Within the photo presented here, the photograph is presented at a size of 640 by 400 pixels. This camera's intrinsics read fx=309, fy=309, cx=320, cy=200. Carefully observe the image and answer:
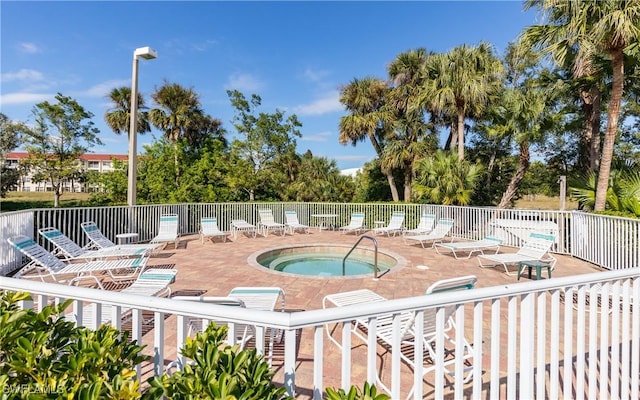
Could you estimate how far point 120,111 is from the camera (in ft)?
57.6

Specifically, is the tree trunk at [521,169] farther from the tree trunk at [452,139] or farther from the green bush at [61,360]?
the green bush at [61,360]

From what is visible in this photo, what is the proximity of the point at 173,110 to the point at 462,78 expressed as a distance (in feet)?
49.4

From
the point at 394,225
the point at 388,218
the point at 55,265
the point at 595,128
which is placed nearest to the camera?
the point at 55,265

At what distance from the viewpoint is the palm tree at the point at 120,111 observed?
1730 cm

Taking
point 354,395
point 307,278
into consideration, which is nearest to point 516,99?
point 307,278

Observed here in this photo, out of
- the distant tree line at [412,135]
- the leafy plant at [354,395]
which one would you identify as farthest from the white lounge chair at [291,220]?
the leafy plant at [354,395]

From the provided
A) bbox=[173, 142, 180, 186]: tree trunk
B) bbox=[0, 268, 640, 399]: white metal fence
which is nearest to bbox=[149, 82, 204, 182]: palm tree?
bbox=[173, 142, 180, 186]: tree trunk

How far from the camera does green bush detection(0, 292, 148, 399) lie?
3.90 feet

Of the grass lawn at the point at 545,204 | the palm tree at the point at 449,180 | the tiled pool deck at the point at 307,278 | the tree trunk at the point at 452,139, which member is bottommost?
the tiled pool deck at the point at 307,278

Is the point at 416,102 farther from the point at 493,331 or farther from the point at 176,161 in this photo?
the point at 493,331

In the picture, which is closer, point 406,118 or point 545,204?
point 406,118

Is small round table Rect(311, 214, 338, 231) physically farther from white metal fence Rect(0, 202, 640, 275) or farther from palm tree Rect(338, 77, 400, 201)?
palm tree Rect(338, 77, 400, 201)

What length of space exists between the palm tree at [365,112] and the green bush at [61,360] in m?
16.9

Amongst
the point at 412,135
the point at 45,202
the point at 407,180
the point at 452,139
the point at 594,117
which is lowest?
the point at 45,202
